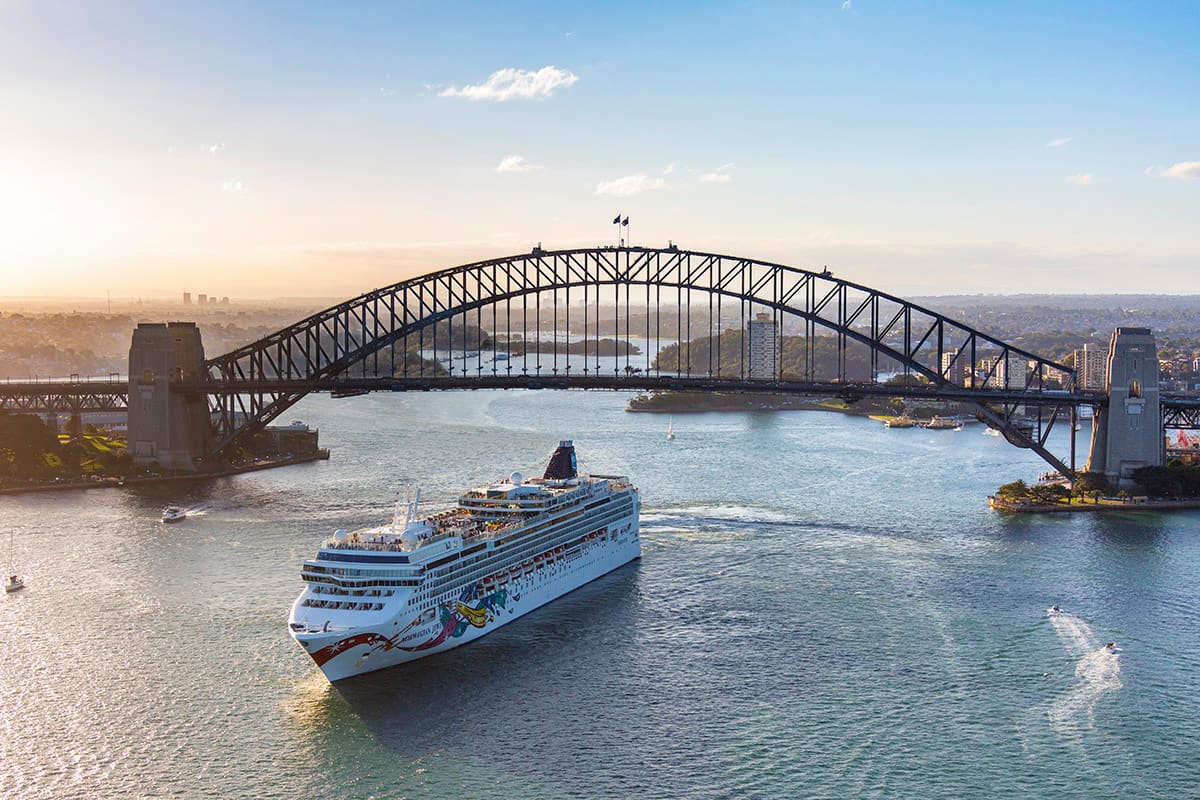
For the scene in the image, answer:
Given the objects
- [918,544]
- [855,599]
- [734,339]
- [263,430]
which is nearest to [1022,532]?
[918,544]

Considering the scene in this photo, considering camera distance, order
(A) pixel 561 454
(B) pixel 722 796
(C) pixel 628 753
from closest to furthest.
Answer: (B) pixel 722 796
(C) pixel 628 753
(A) pixel 561 454

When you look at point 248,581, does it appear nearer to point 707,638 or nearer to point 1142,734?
point 707,638

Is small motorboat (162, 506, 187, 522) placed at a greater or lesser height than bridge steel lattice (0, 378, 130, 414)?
lesser

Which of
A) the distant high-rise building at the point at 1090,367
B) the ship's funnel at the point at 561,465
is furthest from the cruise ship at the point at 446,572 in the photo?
the distant high-rise building at the point at 1090,367

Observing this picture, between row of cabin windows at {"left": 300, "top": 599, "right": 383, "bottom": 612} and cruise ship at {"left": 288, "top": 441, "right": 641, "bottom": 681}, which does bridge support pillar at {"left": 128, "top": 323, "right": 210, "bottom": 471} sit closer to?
cruise ship at {"left": 288, "top": 441, "right": 641, "bottom": 681}

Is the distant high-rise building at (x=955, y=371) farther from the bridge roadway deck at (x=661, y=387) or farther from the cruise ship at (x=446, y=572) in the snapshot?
the cruise ship at (x=446, y=572)

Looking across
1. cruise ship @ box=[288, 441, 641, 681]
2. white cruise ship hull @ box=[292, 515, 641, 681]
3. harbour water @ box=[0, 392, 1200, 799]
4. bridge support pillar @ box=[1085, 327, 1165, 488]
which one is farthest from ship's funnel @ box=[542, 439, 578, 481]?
bridge support pillar @ box=[1085, 327, 1165, 488]
